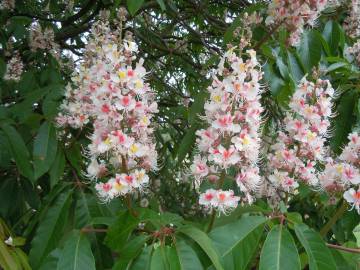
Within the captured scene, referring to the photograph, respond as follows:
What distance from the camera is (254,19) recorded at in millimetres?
2078

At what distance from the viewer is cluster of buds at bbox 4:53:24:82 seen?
3185 mm

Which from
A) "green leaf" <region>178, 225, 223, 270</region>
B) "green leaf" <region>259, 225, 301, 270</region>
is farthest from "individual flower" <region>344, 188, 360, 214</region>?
"green leaf" <region>178, 225, 223, 270</region>

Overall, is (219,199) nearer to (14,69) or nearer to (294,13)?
(294,13)

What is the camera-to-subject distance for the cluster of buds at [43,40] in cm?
323

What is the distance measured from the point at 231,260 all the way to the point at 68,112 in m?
1.11

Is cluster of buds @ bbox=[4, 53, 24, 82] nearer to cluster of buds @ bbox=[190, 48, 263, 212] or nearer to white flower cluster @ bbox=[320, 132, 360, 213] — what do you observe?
cluster of buds @ bbox=[190, 48, 263, 212]

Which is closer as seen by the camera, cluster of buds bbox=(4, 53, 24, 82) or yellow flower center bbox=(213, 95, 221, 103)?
yellow flower center bbox=(213, 95, 221, 103)

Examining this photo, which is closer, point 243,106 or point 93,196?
point 243,106

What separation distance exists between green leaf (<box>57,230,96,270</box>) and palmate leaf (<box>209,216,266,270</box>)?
37 centimetres

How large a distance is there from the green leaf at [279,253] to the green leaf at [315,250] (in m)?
0.04

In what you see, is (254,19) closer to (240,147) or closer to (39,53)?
(240,147)

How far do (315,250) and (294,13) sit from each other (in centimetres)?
100

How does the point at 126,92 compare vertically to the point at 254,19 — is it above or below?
below

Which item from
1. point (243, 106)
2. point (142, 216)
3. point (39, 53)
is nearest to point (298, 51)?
point (243, 106)
